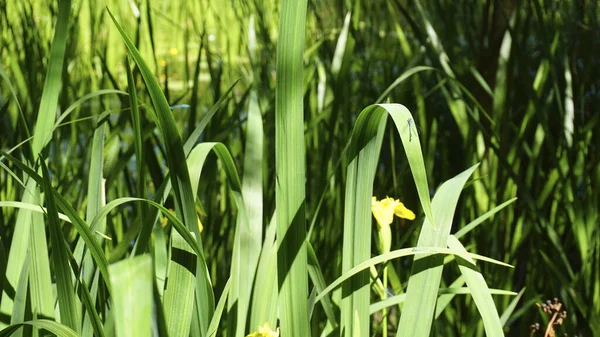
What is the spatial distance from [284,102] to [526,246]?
40.6 inches

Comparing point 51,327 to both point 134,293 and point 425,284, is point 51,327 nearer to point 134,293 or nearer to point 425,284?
point 134,293

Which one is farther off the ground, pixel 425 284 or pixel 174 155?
pixel 174 155

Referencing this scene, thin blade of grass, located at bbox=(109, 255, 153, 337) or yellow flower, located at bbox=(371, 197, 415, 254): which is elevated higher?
thin blade of grass, located at bbox=(109, 255, 153, 337)

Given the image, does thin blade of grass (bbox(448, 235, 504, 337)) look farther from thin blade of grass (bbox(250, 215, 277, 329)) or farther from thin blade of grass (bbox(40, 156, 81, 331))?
thin blade of grass (bbox(40, 156, 81, 331))

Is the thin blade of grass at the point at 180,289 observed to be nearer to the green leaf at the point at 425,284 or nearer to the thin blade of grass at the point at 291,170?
the thin blade of grass at the point at 291,170

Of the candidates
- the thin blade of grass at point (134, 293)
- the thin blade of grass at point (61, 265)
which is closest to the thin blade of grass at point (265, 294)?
the thin blade of grass at point (61, 265)

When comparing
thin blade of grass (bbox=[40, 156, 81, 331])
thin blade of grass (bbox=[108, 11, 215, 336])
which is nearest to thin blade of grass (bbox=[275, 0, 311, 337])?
thin blade of grass (bbox=[108, 11, 215, 336])

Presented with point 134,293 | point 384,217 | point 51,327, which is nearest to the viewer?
point 134,293

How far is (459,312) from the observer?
1.22 meters

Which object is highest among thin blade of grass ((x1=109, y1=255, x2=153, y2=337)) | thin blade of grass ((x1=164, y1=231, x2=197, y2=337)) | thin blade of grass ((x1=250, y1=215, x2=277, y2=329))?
thin blade of grass ((x1=109, y1=255, x2=153, y2=337))

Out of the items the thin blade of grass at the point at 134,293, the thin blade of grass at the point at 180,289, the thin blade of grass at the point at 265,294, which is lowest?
the thin blade of grass at the point at 265,294

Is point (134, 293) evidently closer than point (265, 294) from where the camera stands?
Yes

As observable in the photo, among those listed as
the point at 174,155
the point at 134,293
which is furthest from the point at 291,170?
the point at 134,293

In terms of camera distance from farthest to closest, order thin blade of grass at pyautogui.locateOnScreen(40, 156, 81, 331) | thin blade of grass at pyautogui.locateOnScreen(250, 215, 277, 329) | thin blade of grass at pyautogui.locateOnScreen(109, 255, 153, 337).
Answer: thin blade of grass at pyautogui.locateOnScreen(250, 215, 277, 329), thin blade of grass at pyautogui.locateOnScreen(40, 156, 81, 331), thin blade of grass at pyautogui.locateOnScreen(109, 255, 153, 337)
